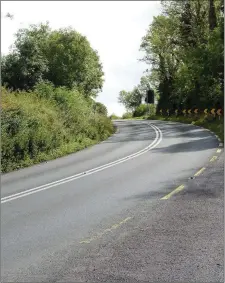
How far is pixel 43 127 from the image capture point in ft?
68.4

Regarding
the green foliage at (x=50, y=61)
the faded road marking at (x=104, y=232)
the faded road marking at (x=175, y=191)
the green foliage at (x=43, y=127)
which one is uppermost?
the green foliage at (x=50, y=61)

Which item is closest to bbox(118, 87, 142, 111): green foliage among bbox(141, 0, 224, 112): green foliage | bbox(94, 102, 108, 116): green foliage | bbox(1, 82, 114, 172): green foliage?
bbox(141, 0, 224, 112): green foliage

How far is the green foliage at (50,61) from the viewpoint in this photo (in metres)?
30.1

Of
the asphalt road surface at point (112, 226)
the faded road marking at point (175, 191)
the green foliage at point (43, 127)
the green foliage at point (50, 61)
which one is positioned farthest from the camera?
the green foliage at point (50, 61)

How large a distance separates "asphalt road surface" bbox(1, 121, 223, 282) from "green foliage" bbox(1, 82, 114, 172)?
3321 mm

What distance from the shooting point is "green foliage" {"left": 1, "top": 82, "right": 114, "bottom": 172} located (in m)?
18.2

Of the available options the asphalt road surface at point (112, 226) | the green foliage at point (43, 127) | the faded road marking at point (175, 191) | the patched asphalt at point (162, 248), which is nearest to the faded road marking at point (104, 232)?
the asphalt road surface at point (112, 226)

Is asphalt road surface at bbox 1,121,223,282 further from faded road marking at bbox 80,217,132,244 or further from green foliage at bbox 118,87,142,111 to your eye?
green foliage at bbox 118,87,142,111

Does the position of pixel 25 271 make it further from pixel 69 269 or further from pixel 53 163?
pixel 53 163

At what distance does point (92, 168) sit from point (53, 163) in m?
3.10

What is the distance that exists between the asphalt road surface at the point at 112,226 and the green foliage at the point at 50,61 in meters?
16.5

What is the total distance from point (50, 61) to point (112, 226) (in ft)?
94.3

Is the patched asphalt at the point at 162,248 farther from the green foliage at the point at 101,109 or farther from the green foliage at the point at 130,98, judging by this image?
the green foliage at the point at 130,98

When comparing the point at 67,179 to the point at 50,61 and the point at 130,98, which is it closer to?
the point at 50,61
